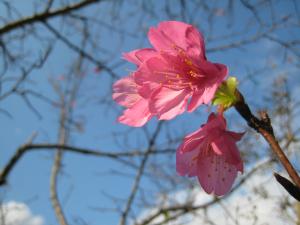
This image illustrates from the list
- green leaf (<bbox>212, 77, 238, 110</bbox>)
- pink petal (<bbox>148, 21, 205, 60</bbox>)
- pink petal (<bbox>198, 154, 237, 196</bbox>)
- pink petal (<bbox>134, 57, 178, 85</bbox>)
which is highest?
pink petal (<bbox>148, 21, 205, 60</bbox>)

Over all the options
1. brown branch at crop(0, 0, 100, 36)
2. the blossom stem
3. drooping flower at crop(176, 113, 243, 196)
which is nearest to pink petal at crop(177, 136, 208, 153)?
drooping flower at crop(176, 113, 243, 196)

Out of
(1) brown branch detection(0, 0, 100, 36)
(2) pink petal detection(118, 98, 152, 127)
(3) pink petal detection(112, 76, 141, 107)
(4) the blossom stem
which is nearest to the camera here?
(4) the blossom stem

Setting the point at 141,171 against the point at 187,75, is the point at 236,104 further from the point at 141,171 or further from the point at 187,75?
the point at 141,171

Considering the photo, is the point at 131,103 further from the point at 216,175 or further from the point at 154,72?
the point at 216,175

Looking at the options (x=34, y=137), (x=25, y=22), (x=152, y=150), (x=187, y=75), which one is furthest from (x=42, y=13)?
(x=187, y=75)

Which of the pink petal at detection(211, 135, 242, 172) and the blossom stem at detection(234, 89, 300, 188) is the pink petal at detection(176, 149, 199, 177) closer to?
the pink petal at detection(211, 135, 242, 172)

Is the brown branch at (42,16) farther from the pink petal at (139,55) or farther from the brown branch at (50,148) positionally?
the pink petal at (139,55)
